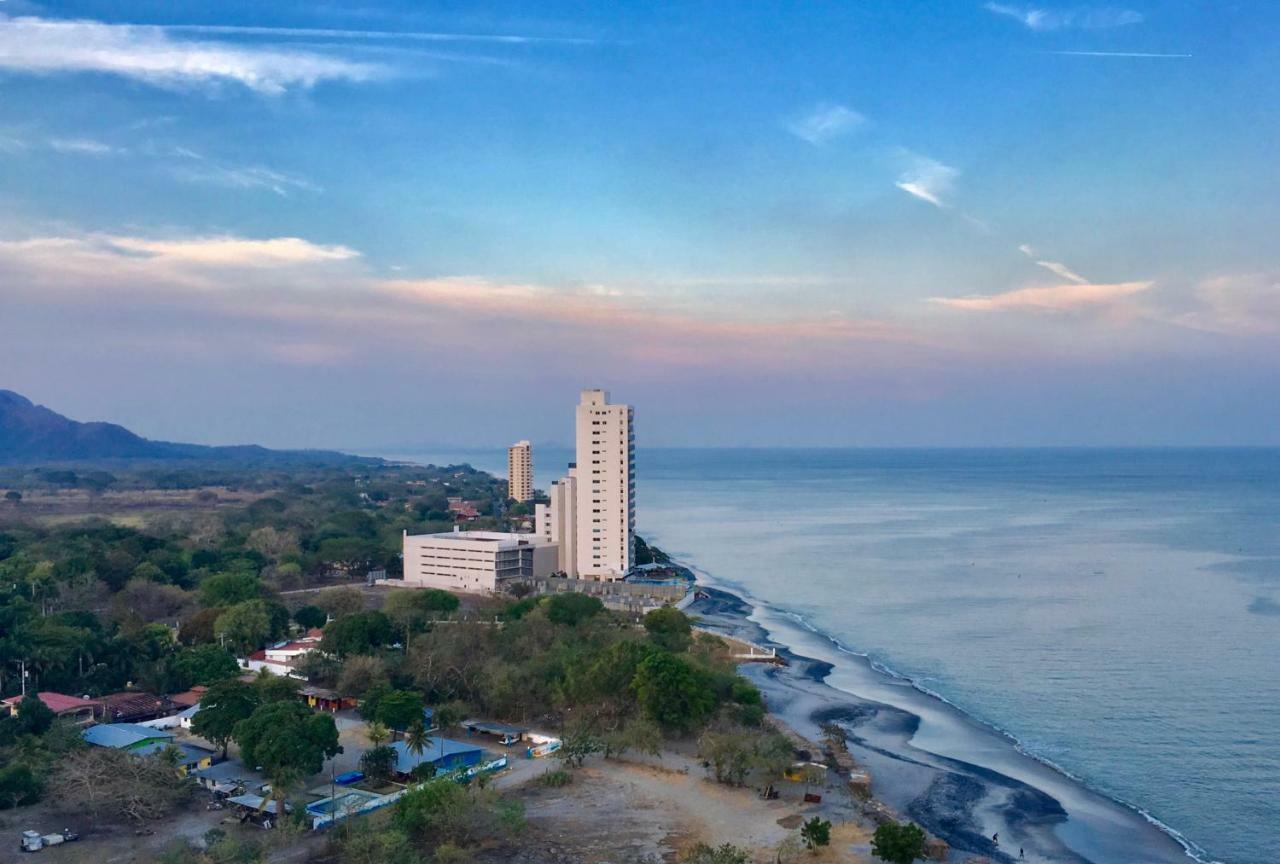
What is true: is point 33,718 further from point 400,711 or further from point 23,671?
point 400,711

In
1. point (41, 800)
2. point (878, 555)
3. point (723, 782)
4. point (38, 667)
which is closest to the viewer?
point (41, 800)

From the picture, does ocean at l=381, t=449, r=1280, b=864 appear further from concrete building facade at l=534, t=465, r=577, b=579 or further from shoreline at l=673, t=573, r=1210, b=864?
concrete building facade at l=534, t=465, r=577, b=579

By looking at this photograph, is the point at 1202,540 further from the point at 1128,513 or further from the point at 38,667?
the point at 38,667

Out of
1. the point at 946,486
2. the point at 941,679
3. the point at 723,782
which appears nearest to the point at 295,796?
the point at 723,782

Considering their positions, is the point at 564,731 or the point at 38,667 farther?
the point at 38,667

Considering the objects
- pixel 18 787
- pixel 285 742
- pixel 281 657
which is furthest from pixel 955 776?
pixel 281 657

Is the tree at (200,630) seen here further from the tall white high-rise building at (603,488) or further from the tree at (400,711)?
the tall white high-rise building at (603,488)

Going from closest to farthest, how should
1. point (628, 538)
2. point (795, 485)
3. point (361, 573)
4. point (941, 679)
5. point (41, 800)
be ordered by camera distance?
point (41, 800), point (941, 679), point (628, 538), point (361, 573), point (795, 485)
